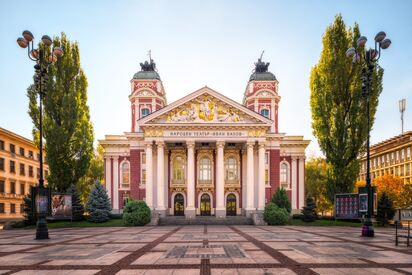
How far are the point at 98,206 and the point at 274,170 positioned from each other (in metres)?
21.4

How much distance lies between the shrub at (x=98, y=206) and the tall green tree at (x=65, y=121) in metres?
2.49

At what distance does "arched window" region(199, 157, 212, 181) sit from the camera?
41.7m

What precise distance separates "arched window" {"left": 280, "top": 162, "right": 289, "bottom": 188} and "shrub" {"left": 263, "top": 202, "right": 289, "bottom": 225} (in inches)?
464

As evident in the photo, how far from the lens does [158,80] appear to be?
159ft

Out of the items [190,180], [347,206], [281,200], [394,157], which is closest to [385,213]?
[347,206]

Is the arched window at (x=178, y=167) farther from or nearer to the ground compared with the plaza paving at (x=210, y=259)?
farther from the ground

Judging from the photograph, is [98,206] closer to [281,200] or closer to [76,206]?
[76,206]

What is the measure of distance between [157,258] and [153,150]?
28325 millimetres

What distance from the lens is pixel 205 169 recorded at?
41.8 metres

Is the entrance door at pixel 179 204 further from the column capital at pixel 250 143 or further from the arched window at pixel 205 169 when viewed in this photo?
the column capital at pixel 250 143

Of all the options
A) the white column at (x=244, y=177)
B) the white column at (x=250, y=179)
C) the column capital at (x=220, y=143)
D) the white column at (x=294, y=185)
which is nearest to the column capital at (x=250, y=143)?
the white column at (x=250, y=179)

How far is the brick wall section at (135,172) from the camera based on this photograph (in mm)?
40188

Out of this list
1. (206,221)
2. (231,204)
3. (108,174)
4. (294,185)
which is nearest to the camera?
(206,221)

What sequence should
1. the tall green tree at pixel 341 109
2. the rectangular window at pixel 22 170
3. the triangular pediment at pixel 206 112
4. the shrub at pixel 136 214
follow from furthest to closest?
the rectangular window at pixel 22 170, the triangular pediment at pixel 206 112, the shrub at pixel 136 214, the tall green tree at pixel 341 109
